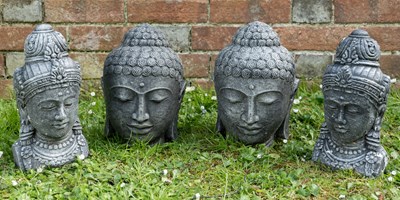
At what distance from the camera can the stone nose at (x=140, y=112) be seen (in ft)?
12.8

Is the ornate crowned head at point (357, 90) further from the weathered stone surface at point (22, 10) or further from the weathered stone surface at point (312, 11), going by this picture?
the weathered stone surface at point (22, 10)

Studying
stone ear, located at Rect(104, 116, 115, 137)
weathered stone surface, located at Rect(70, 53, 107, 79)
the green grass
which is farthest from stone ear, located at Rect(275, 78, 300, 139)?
weathered stone surface, located at Rect(70, 53, 107, 79)

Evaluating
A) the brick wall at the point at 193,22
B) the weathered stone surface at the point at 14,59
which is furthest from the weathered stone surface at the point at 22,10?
the weathered stone surface at the point at 14,59

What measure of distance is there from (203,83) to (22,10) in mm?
1686

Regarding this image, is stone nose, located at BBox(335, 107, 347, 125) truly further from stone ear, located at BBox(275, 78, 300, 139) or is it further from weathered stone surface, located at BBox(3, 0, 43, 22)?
weathered stone surface, located at BBox(3, 0, 43, 22)

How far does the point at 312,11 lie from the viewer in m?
5.16

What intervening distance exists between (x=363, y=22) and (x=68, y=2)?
8.40 feet

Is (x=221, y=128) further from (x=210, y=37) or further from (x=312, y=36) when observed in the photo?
(x=312, y=36)

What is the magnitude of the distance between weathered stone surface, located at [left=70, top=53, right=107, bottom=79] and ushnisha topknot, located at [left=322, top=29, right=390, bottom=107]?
233 centimetres

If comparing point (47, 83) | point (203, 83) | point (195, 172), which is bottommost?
point (195, 172)

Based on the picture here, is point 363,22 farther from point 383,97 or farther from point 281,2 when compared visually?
point 383,97

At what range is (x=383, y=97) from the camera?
3.55 m

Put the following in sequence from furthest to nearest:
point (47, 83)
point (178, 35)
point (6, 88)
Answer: point (6, 88) → point (178, 35) → point (47, 83)

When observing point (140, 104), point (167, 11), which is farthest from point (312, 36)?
point (140, 104)
